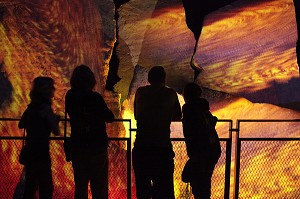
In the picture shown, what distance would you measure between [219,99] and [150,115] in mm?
2790

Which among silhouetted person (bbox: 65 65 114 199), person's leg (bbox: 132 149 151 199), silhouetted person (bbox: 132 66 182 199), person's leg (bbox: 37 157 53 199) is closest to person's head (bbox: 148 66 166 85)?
silhouetted person (bbox: 132 66 182 199)

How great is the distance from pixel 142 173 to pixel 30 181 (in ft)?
2.68

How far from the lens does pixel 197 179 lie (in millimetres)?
3045

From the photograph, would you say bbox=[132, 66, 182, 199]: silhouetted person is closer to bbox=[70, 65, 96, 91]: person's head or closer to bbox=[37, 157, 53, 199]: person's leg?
bbox=[70, 65, 96, 91]: person's head

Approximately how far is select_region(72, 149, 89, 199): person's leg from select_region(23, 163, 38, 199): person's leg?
30cm

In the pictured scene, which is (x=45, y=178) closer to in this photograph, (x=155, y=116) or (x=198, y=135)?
(x=155, y=116)

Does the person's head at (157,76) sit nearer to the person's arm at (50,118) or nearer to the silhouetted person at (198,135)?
the silhouetted person at (198,135)

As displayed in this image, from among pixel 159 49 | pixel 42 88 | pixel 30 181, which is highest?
pixel 159 49

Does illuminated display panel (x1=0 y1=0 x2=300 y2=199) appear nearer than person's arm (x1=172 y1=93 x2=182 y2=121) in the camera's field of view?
No

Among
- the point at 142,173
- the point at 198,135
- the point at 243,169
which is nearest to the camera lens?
the point at 142,173

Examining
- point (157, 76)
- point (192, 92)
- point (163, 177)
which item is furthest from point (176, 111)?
point (163, 177)

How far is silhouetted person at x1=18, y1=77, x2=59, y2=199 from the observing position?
2.85 metres

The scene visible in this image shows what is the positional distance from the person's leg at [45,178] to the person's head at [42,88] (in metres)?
0.46

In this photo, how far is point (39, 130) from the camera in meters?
2.89
